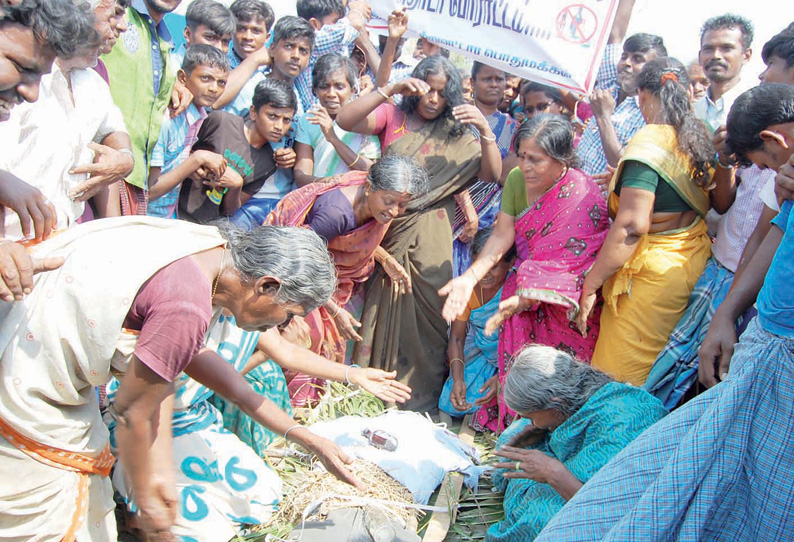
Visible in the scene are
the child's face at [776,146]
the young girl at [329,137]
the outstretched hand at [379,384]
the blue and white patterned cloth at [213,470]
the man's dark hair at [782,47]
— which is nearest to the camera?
the child's face at [776,146]

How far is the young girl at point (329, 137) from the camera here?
467 cm

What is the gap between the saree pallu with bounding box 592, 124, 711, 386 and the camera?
12.0 ft

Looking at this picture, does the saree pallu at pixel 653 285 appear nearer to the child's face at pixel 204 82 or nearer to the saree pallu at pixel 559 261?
the saree pallu at pixel 559 261

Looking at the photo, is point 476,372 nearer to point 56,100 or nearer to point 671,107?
point 671,107

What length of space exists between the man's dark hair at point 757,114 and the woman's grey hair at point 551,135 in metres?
1.16

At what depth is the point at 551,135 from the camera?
4000mm

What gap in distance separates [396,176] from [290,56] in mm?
1572

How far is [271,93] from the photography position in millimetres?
4551

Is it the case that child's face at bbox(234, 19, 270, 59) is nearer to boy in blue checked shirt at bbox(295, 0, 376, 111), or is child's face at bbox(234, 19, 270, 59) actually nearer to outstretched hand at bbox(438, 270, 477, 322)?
boy in blue checked shirt at bbox(295, 0, 376, 111)

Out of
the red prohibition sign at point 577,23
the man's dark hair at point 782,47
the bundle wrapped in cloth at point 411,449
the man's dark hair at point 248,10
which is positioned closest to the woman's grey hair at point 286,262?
the bundle wrapped in cloth at point 411,449

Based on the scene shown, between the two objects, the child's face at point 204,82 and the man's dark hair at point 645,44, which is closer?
the child's face at point 204,82

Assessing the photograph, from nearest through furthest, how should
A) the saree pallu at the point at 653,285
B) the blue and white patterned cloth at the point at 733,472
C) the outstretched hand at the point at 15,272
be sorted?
1. the outstretched hand at the point at 15,272
2. the blue and white patterned cloth at the point at 733,472
3. the saree pallu at the point at 653,285

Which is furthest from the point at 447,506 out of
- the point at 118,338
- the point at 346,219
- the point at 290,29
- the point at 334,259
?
the point at 290,29

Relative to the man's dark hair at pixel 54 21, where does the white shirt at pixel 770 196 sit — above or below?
below
